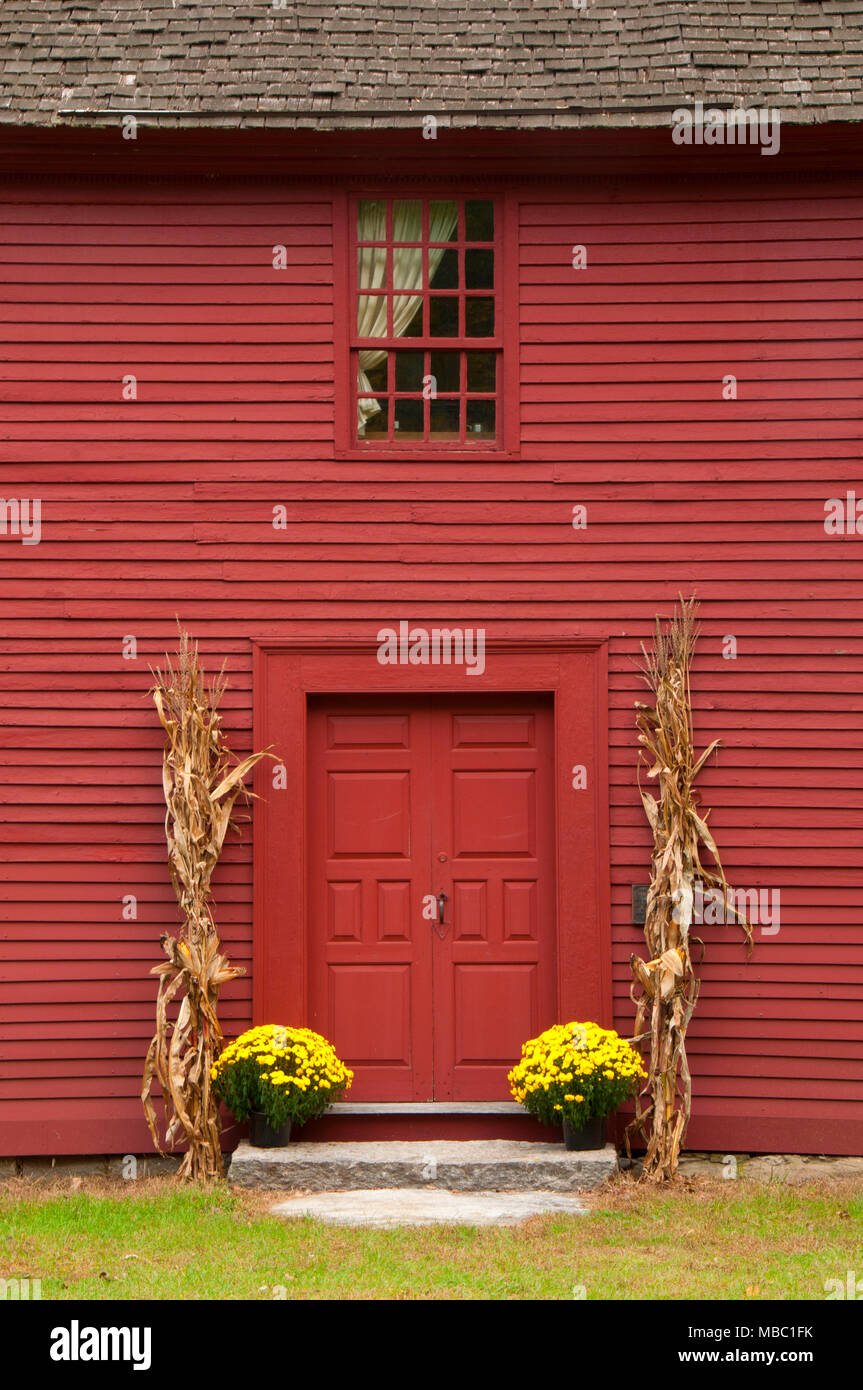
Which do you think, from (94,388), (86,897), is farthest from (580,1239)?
(94,388)

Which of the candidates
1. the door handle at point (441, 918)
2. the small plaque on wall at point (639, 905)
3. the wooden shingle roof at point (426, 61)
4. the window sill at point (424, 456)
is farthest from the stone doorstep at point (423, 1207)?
the wooden shingle roof at point (426, 61)

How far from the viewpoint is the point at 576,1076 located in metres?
7.17

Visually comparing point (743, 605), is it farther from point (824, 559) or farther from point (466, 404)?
point (466, 404)

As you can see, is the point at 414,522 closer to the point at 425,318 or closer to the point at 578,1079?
the point at 425,318

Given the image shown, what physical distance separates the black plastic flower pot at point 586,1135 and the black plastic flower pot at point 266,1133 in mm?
1484

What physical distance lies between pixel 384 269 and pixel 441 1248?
529cm

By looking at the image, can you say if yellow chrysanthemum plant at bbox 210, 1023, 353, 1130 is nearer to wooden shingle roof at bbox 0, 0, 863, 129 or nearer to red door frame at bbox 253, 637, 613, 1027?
red door frame at bbox 253, 637, 613, 1027

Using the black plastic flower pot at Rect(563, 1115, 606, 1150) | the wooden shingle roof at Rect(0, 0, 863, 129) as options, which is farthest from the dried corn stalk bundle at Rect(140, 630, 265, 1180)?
the wooden shingle roof at Rect(0, 0, 863, 129)

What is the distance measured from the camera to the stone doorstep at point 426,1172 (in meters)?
7.14

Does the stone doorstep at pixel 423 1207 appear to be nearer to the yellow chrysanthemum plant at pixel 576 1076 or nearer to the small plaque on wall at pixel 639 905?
the yellow chrysanthemum plant at pixel 576 1076

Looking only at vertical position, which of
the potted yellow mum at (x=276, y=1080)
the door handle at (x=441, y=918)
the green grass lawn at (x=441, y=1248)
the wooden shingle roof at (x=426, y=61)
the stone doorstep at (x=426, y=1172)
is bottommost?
the green grass lawn at (x=441, y=1248)

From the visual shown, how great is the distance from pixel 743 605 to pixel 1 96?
5037 millimetres

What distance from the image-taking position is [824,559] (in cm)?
788

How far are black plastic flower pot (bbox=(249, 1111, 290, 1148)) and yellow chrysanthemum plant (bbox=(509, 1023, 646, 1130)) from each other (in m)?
1.24
